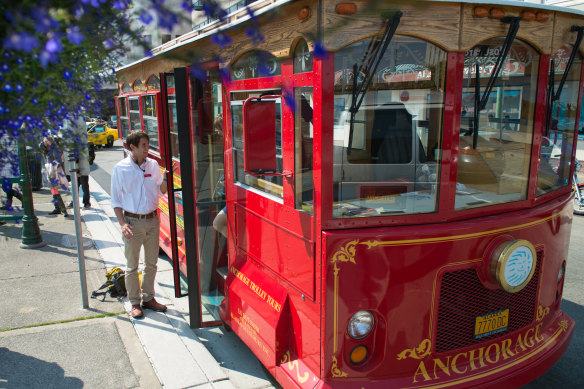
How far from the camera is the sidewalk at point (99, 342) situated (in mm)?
3369

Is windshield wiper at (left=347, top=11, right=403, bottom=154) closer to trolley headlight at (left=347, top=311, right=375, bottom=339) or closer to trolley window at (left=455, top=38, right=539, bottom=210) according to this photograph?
trolley window at (left=455, top=38, right=539, bottom=210)

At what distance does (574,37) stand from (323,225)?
6.77ft

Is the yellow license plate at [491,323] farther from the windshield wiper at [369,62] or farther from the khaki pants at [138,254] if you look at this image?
the khaki pants at [138,254]

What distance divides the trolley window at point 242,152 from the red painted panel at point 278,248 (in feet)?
0.69

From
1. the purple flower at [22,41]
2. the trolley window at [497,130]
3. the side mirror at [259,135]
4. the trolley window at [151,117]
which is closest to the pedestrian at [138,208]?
the trolley window at [151,117]

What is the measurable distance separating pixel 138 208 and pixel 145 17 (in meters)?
3.31

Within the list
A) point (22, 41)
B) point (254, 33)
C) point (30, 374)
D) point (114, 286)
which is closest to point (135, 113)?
point (114, 286)

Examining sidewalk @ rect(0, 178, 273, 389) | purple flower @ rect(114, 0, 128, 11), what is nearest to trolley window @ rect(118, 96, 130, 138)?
sidewalk @ rect(0, 178, 273, 389)

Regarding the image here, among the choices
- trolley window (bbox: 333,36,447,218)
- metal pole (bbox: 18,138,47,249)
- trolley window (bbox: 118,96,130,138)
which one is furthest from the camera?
trolley window (bbox: 118,96,130,138)

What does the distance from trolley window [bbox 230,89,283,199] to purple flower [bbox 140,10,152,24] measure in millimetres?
1704

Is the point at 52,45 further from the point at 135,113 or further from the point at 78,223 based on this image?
the point at 135,113

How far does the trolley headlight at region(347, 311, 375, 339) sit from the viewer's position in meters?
2.55

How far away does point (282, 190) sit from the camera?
284cm

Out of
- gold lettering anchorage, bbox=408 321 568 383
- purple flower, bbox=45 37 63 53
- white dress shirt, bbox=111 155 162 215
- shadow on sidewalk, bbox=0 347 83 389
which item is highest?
purple flower, bbox=45 37 63 53
